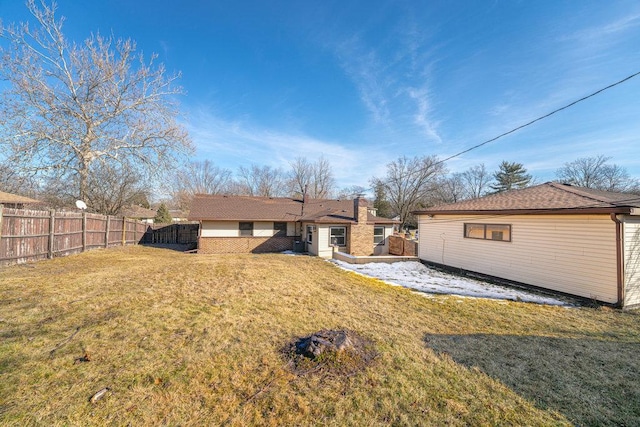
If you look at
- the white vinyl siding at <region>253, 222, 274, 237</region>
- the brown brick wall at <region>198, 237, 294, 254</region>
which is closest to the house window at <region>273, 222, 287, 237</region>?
the white vinyl siding at <region>253, 222, 274, 237</region>

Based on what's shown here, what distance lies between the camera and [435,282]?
8.89 m

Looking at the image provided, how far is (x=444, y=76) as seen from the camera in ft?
38.4

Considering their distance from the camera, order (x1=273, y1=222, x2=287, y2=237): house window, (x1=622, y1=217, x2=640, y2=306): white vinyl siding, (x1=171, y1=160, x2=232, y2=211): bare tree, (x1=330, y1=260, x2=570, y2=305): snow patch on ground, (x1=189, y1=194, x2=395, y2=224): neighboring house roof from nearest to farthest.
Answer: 1. (x1=622, y1=217, x2=640, y2=306): white vinyl siding
2. (x1=330, y1=260, x2=570, y2=305): snow patch on ground
3. (x1=189, y1=194, x2=395, y2=224): neighboring house roof
4. (x1=273, y1=222, x2=287, y2=237): house window
5. (x1=171, y1=160, x2=232, y2=211): bare tree

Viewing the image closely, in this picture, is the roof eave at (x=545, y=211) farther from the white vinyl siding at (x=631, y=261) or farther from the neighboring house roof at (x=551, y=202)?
the white vinyl siding at (x=631, y=261)

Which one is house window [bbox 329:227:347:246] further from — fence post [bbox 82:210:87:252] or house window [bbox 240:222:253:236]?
fence post [bbox 82:210:87:252]

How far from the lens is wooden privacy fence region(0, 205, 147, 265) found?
761 cm

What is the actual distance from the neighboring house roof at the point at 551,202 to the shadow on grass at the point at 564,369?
403 cm

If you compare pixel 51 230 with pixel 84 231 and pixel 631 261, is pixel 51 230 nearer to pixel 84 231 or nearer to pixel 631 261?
pixel 84 231

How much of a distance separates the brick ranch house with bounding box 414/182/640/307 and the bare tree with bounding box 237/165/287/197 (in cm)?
3429

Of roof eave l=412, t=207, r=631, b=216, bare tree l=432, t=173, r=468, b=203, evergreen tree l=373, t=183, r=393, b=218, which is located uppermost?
bare tree l=432, t=173, r=468, b=203

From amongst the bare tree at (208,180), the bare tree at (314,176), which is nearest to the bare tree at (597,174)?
the bare tree at (314,176)

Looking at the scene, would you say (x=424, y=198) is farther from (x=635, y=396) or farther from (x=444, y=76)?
(x=635, y=396)

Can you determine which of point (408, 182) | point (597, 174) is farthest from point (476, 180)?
point (408, 182)

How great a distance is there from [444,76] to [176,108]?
1640 cm
